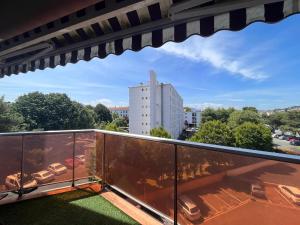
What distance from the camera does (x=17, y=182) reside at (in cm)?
353

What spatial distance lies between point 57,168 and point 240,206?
3009 mm

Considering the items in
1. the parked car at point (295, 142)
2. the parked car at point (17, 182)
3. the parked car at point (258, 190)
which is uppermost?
the parked car at point (258, 190)

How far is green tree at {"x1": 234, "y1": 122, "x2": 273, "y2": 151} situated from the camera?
33.7m

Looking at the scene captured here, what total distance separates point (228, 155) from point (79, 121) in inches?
1637

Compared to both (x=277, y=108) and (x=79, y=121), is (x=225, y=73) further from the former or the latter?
(x=79, y=121)

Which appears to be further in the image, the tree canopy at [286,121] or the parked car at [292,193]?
the tree canopy at [286,121]

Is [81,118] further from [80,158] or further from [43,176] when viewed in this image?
[43,176]

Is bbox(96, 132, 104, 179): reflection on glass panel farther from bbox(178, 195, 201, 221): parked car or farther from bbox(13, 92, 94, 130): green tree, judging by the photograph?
bbox(13, 92, 94, 130): green tree

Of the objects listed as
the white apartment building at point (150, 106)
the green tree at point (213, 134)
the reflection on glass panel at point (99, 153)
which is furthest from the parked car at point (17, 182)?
the white apartment building at point (150, 106)

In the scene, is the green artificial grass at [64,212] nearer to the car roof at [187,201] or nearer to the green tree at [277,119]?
the car roof at [187,201]

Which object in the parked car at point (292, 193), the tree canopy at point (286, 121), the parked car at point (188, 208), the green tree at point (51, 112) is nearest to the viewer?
the parked car at point (292, 193)

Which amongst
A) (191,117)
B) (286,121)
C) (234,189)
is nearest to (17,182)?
(234,189)

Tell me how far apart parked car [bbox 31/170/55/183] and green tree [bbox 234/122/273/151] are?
3380 centimetres

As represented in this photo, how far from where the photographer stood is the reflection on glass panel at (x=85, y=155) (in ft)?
13.2
